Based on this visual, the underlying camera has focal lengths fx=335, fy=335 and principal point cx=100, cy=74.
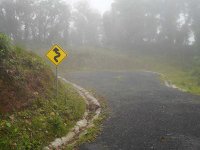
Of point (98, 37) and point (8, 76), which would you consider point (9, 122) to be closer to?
point (8, 76)

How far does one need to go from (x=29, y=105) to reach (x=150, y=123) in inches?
210

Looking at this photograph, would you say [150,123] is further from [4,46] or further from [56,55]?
[4,46]

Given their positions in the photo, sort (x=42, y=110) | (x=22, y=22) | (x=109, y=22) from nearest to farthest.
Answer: (x=42, y=110)
(x=22, y=22)
(x=109, y=22)

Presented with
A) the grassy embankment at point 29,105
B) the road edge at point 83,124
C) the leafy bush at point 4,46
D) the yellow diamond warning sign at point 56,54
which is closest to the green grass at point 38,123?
the grassy embankment at point 29,105

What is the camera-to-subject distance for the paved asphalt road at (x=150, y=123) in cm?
1181

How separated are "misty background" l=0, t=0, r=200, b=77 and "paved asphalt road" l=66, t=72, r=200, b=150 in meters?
34.3

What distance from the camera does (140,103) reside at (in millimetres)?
19562

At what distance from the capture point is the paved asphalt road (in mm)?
11812

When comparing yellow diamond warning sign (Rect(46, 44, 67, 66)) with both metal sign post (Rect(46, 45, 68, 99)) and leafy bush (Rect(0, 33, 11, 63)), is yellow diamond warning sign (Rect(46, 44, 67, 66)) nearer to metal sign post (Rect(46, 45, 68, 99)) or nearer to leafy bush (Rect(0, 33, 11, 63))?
metal sign post (Rect(46, 45, 68, 99))

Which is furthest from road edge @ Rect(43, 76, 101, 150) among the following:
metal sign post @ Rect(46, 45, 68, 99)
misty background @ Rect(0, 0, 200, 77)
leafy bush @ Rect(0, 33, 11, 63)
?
misty background @ Rect(0, 0, 200, 77)

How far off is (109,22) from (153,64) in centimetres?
2926

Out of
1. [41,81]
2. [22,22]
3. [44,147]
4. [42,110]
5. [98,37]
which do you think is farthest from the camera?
[98,37]

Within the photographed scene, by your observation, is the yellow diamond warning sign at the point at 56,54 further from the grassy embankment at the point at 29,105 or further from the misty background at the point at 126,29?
the misty background at the point at 126,29

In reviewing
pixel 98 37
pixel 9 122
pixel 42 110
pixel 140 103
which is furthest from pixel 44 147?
pixel 98 37
